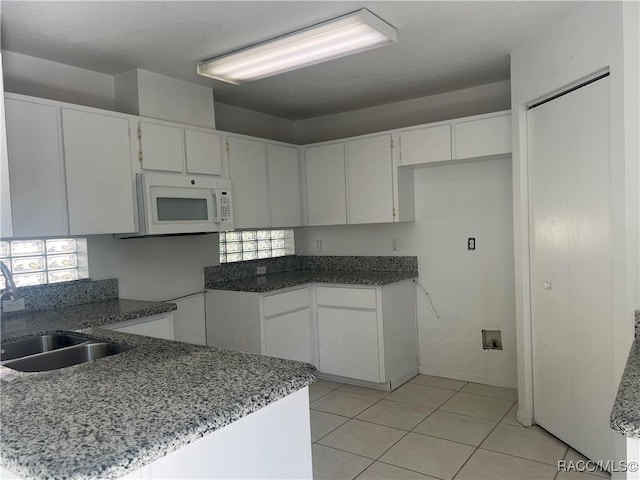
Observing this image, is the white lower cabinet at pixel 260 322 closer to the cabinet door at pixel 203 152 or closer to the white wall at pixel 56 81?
the cabinet door at pixel 203 152

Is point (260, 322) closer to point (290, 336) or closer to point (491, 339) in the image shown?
point (290, 336)

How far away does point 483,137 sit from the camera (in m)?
3.49

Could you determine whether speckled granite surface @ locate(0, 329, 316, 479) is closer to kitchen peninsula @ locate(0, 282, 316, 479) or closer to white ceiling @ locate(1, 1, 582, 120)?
kitchen peninsula @ locate(0, 282, 316, 479)

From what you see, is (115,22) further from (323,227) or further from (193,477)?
(323,227)

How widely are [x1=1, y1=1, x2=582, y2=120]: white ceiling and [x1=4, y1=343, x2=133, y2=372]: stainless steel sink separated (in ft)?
5.13

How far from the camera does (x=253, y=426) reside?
1363 millimetres

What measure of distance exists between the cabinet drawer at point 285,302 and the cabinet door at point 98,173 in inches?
46.7

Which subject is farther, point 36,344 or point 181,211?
point 181,211

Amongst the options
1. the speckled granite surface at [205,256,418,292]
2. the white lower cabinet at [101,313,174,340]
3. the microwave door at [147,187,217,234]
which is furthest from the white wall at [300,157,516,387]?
the white lower cabinet at [101,313,174,340]

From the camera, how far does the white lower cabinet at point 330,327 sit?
370cm

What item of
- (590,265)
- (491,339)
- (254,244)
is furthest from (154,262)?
(590,265)

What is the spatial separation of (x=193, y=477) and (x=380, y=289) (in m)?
2.69

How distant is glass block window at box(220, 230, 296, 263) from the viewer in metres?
4.18

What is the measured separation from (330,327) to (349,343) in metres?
0.22
